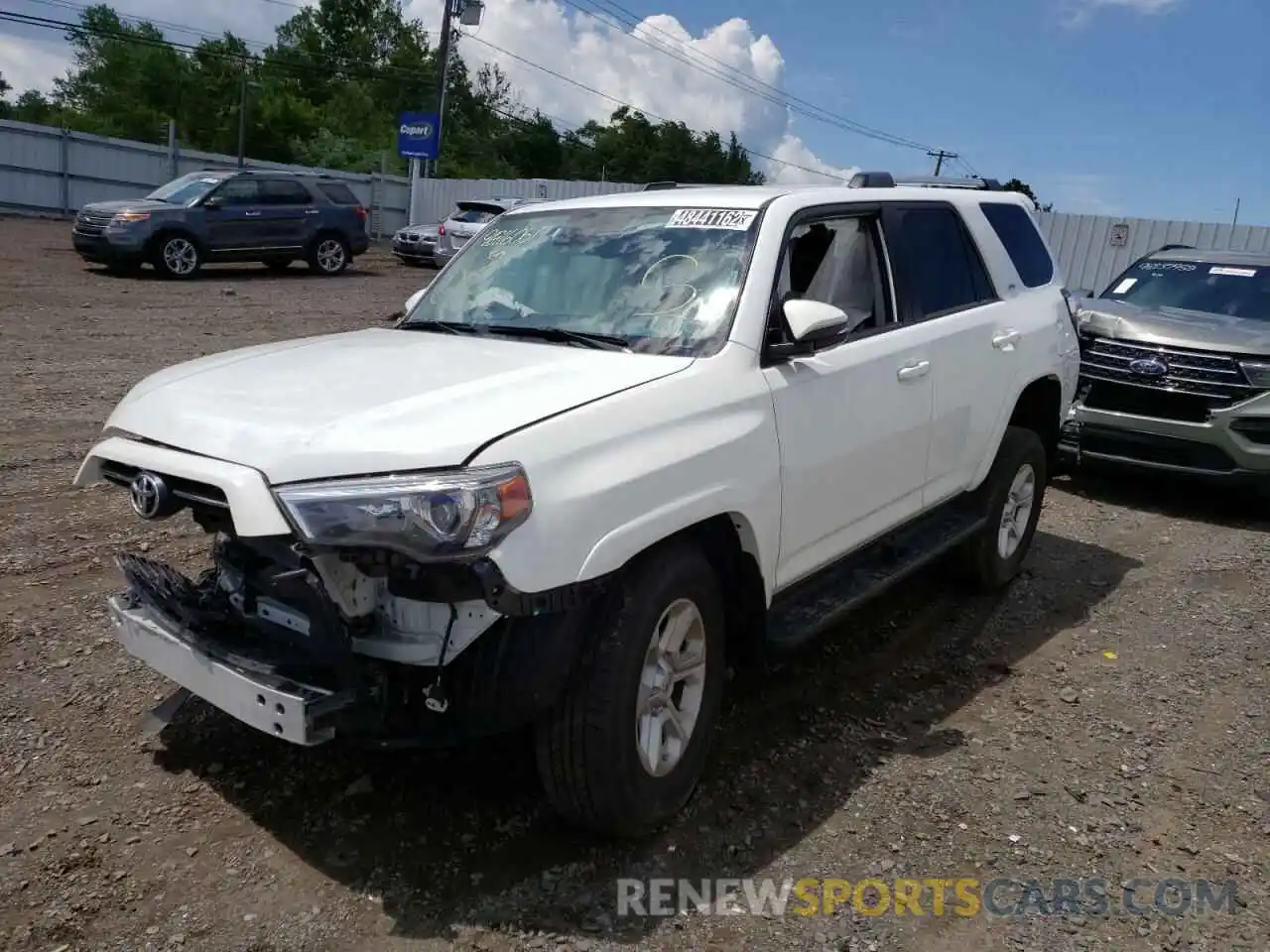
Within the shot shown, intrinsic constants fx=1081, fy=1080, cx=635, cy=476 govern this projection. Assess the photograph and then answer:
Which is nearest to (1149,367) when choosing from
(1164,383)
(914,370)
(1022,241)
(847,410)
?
(1164,383)

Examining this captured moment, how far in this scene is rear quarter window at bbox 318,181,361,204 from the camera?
1962cm

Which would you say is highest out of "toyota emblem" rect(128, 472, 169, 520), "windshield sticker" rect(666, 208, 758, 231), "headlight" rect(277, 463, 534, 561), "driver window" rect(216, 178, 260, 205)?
"driver window" rect(216, 178, 260, 205)

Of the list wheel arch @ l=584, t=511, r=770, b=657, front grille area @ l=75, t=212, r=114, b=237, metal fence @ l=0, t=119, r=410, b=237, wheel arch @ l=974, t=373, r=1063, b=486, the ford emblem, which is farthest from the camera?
metal fence @ l=0, t=119, r=410, b=237

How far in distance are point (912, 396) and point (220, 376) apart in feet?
8.50

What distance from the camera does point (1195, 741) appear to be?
4.11m

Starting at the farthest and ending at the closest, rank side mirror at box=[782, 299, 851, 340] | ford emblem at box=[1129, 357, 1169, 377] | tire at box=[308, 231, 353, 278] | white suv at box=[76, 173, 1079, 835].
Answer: tire at box=[308, 231, 353, 278] → ford emblem at box=[1129, 357, 1169, 377] → side mirror at box=[782, 299, 851, 340] → white suv at box=[76, 173, 1079, 835]

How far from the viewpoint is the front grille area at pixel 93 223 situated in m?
16.5

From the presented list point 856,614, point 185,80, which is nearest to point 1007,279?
point 856,614

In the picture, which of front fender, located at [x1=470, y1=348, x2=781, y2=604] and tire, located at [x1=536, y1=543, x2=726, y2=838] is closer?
front fender, located at [x1=470, y1=348, x2=781, y2=604]

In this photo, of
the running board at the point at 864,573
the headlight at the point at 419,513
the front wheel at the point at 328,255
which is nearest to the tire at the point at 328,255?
the front wheel at the point at 328,255

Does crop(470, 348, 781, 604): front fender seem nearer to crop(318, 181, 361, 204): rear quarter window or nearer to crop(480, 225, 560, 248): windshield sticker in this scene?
crop(480, 225, 560, 248): windshield sticker

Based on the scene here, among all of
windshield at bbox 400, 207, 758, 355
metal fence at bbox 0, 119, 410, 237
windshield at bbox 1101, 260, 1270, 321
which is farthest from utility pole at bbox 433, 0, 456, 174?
windshield at bbox 400, 207, 758, 355

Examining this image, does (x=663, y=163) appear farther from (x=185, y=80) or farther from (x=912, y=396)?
(x=912, y=396)

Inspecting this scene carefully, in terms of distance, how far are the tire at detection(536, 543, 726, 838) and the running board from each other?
1.72ft
